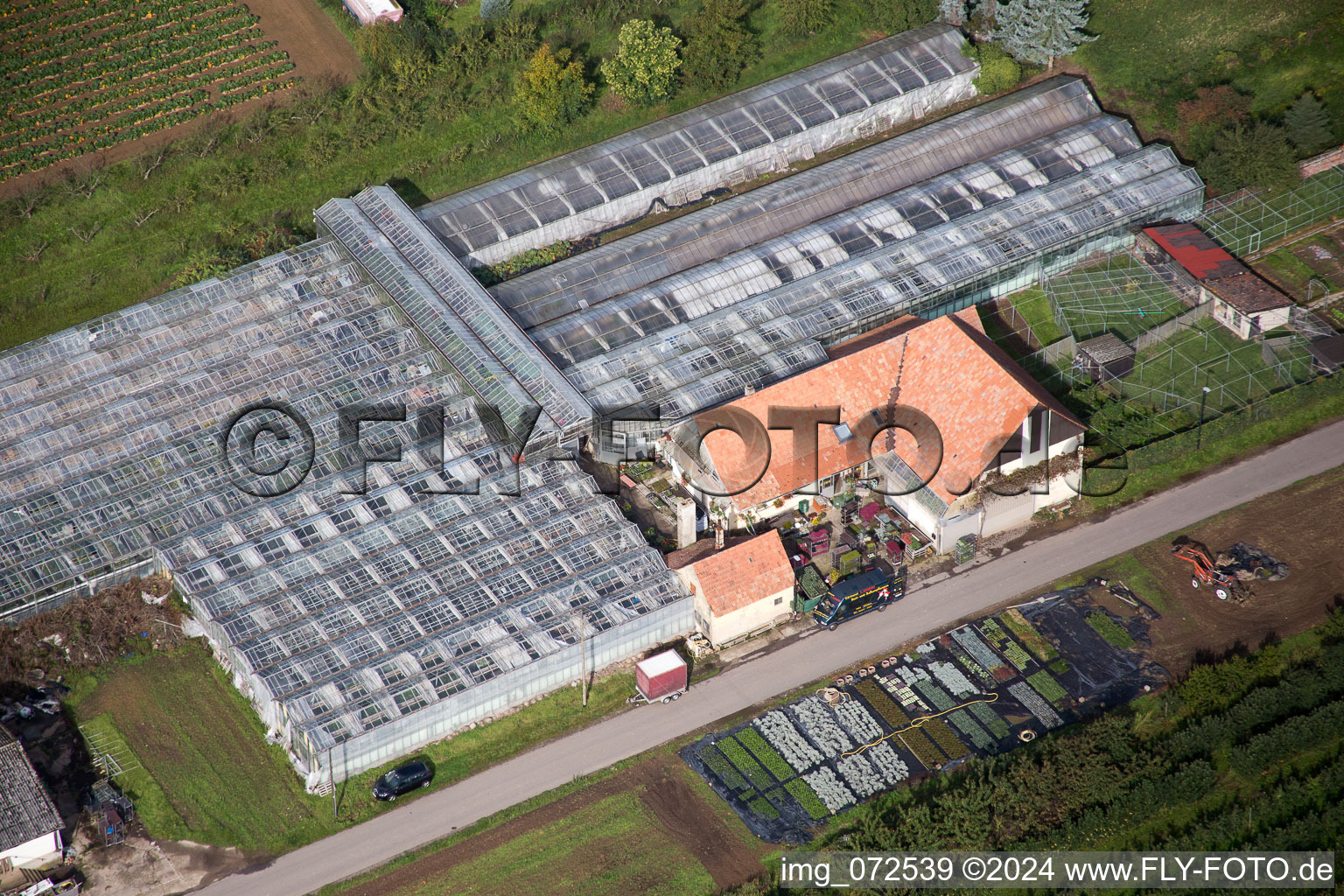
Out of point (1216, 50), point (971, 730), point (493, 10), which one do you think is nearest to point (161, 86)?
point (493, 10)

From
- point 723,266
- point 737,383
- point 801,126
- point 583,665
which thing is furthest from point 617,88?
point 583,665

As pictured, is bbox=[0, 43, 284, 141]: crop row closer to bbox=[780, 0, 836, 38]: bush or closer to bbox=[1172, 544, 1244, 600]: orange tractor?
bbox=[780, 0, 836, 38]: bush

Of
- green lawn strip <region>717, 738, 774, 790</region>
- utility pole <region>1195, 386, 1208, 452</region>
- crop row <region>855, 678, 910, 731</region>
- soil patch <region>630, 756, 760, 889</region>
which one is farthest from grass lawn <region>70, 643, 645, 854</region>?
utility pole <region>1195, 386, 1208, 452</region>

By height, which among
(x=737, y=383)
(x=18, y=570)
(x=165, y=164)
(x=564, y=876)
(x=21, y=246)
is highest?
(x=165, y=164)

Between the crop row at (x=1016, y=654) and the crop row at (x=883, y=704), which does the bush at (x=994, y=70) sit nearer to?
the crop row at (x=1016, y=654)

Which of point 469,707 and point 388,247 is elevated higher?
point 388,247

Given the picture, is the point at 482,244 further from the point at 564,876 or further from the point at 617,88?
the point at 564,876

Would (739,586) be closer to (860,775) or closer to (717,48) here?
(860,775)
